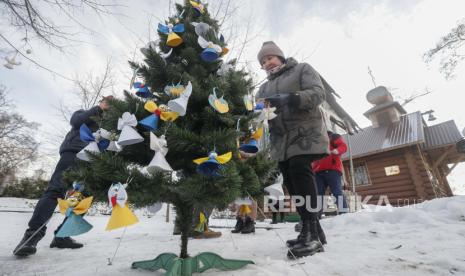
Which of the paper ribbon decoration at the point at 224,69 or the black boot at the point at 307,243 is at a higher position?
the paper ribbon decoration at the point at 224,69

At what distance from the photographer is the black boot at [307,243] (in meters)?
1.55

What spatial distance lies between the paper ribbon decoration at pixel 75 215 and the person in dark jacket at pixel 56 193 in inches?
31.5

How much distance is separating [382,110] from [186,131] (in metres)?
16.0

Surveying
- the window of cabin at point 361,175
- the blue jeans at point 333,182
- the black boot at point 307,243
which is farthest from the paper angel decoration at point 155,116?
the window of cabin at point 361,175

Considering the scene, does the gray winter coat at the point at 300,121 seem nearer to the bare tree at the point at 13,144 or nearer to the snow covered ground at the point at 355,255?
the snow covered ground at the point at 355,255

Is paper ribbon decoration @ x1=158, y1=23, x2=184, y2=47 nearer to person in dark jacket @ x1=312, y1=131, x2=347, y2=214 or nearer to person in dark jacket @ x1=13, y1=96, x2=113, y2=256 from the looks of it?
person in dark jacket @ x1=13, y1=96, x2=113, y2=256

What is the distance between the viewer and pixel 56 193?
7.26 feet

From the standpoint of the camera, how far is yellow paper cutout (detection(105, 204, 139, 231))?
1.00 m

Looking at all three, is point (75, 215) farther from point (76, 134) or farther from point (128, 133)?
point (76, 134)

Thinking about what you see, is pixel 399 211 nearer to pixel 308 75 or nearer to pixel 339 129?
pixel 308 75

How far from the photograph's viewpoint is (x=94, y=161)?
122cm

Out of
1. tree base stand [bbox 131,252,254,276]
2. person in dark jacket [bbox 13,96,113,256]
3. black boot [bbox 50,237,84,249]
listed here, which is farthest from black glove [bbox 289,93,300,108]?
black boot [bbox 50,237,84,249]

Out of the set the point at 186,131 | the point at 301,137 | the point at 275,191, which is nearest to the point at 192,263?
the point at 275,191

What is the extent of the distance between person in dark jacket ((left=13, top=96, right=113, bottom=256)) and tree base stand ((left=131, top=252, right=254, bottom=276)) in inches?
46.4
